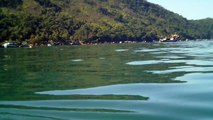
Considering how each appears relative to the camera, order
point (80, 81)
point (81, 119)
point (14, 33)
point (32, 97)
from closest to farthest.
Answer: point (81, 119) → point (32, 97) → point (80, 81) → point (14, 33)

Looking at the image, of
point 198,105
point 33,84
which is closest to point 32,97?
point 33,84

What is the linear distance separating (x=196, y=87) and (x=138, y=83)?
6.38ft

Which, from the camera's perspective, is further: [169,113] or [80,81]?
[80,81]

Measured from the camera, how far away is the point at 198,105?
7.80 metres

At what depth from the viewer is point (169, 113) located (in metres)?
7.03

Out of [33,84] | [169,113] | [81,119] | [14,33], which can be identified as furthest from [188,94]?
[14,33]

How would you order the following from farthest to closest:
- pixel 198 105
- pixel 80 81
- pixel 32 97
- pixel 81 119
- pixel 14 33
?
pixel 14 33
pixel 80 81
pixel 32 97
pixel 198 105
pixel 81 119

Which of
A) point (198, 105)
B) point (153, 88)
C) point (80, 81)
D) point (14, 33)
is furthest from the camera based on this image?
point (14, 33)

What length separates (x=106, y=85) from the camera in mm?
11438

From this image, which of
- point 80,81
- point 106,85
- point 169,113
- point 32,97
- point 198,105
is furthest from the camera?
point 80,81

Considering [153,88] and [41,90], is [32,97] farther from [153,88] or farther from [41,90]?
[153,88]

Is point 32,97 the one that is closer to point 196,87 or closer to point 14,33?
point 196,87

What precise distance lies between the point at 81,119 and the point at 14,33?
12489cm

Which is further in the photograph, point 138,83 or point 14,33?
point 14,33
